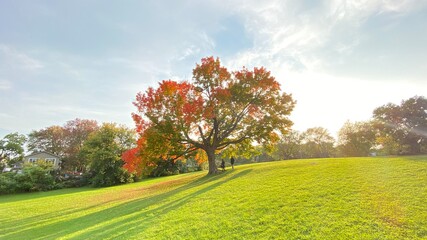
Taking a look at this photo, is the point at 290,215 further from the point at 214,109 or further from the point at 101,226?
the point at 214,109

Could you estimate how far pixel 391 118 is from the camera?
92.5 feet


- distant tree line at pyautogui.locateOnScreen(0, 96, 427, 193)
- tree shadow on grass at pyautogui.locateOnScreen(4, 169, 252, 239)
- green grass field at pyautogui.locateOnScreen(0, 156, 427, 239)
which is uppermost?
distant tree line at pyautogui.locateOnScreen(0, 96, 427, 193)

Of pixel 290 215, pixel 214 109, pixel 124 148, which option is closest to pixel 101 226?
pixel 290 215

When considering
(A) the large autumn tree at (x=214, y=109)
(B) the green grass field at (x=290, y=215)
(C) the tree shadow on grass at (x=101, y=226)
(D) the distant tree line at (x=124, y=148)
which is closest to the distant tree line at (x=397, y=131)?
(D) the distant tree line at (x=124, y=148)

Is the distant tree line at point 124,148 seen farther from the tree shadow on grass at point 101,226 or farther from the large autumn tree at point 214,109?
the tree shadow on grass at point 101,226

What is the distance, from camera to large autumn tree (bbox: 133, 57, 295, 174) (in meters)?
18.1

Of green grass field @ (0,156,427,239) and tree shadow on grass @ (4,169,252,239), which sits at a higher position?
green grass field @ (0,156,427,239)

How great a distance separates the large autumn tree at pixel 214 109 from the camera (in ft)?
59.5

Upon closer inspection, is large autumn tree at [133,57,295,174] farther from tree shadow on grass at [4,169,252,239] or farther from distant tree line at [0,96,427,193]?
tree shadow on grass at [4,169,252,239]

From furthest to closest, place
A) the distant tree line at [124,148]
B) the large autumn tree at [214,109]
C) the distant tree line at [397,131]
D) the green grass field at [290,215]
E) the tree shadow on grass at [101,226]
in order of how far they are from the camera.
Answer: the distant tree line at [397,131] < the distant tree line at [124,148] < the large autumn tree at [214,109] < the tree shadow on grass at [101,226] < the green grass field at [290,215]

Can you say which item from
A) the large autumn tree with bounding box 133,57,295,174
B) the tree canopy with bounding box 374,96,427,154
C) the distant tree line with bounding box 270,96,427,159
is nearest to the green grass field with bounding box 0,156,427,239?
the large autumn tree with bounding box 133,57,295,174

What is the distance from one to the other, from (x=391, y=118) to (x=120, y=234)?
34582 millimetres

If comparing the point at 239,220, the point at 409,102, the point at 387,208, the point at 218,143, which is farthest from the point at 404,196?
the point at 409,102

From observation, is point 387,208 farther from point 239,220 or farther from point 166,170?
point 166,170
